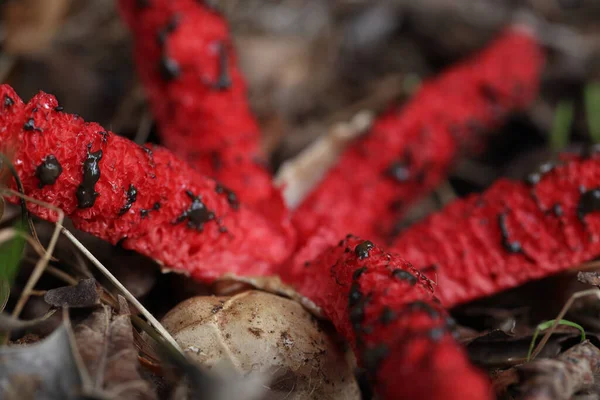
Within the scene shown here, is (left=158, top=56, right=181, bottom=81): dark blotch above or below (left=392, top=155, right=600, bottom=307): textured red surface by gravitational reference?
above

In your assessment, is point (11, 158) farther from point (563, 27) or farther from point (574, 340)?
point (563, 27)

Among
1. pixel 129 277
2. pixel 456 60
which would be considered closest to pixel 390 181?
pixel 129 277

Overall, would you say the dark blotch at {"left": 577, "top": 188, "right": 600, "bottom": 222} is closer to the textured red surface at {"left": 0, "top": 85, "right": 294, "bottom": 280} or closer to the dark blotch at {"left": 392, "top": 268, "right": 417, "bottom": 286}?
the dark blotch at {"left": 392, "top": 268, "right": 417, "bottom": 286}

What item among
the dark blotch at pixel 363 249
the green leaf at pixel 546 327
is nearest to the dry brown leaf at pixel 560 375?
the green leaf at pixel 546 327

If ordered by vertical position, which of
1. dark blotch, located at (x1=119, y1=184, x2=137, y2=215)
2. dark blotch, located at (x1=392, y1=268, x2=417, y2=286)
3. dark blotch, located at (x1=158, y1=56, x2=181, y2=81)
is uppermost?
dark blotch, located at (x1=158, y1=56, x2=181, y2=81)

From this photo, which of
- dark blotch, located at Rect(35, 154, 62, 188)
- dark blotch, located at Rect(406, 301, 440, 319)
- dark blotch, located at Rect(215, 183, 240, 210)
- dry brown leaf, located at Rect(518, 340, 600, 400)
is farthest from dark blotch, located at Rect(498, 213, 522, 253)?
dark blotch, located at Rect(35, 154, 62, 188)

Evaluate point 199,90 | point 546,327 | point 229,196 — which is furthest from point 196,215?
point 546,327

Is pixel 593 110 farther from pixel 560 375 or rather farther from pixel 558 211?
pixel 560 375
